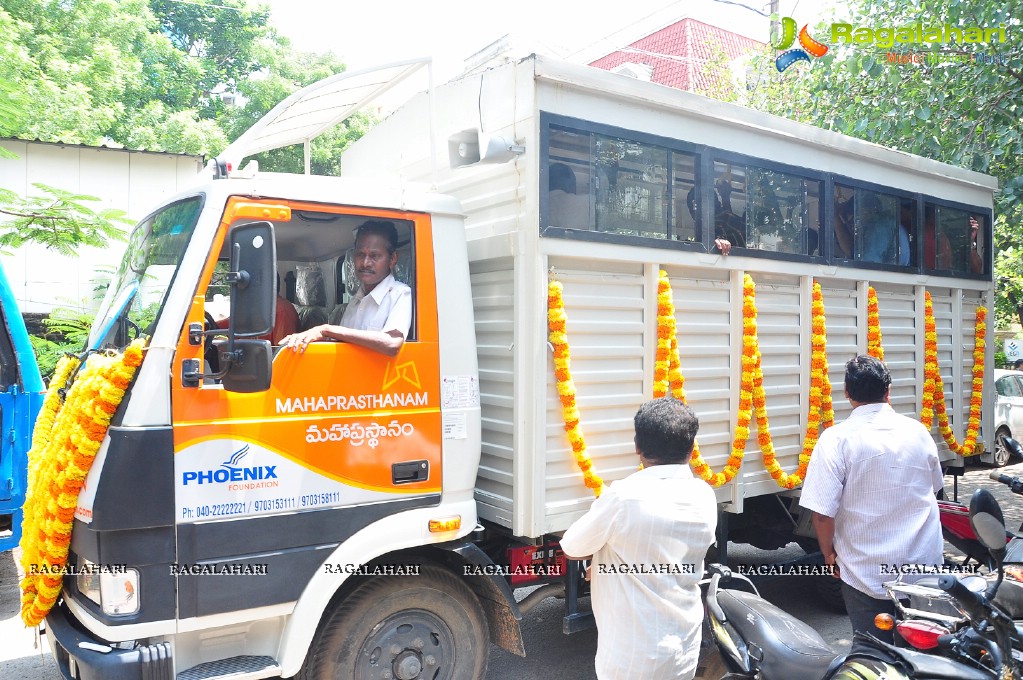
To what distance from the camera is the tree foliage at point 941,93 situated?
7.39 m

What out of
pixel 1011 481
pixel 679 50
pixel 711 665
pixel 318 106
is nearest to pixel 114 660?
pixel 711 665

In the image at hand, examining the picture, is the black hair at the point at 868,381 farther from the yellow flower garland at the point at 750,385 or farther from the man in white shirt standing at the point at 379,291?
the man in white shirt standing at the point at 379,291

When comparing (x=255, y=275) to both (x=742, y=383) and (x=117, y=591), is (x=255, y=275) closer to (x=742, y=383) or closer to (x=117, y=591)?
(x=117, y=591)

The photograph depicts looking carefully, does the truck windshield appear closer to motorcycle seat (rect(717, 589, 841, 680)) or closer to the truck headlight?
the truck headlight

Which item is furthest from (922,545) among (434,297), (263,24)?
(263,24)

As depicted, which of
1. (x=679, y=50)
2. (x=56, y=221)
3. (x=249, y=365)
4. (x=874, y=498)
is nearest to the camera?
(x=249, y=365)

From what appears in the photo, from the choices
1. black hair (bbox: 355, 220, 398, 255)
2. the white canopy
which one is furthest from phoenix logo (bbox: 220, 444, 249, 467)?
the white canopy

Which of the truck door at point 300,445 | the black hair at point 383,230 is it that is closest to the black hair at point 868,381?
the truck door at point 300,445

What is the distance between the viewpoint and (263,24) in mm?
17828

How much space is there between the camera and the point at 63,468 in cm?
272

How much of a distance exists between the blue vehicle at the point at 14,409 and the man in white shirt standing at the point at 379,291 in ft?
9.96

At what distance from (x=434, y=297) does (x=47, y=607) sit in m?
1.89

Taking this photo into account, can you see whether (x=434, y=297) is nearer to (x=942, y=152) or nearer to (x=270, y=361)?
(x=270, y=361)

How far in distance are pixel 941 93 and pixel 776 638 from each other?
292 inches
